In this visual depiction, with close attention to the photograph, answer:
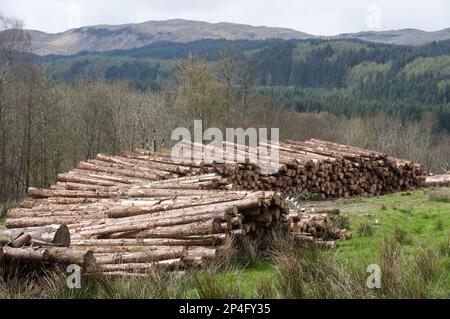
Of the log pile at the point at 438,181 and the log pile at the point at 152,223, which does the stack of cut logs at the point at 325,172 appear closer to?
the log pile at the point at 438,181

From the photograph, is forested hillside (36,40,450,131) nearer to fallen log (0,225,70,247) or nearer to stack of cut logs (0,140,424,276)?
stack of cut logs (0,140,424,276)

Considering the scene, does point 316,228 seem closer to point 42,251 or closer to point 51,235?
point 51,235

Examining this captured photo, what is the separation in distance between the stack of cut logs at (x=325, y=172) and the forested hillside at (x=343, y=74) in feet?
240

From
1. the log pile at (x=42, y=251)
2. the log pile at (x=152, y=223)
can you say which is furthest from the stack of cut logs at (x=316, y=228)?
the log pile at (x=42, y=251)

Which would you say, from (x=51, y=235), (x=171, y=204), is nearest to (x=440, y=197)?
(x=171, y=204)

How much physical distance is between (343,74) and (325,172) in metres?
147

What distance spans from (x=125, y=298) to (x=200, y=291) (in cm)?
65

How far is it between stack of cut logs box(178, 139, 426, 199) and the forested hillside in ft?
240

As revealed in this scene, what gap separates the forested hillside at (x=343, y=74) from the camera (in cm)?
9962

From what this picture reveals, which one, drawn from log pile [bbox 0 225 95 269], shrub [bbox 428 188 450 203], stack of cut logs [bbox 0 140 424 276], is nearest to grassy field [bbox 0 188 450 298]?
log pile [bbox 0 225 95 269]

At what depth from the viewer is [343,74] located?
159 meters

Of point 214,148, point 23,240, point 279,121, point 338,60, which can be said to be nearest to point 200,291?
point 23,240

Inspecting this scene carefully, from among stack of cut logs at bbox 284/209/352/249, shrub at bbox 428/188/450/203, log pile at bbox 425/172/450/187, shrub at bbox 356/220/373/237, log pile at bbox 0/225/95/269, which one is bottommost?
log pile at bbox 425/172/450/187

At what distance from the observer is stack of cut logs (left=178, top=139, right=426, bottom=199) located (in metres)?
15.2
